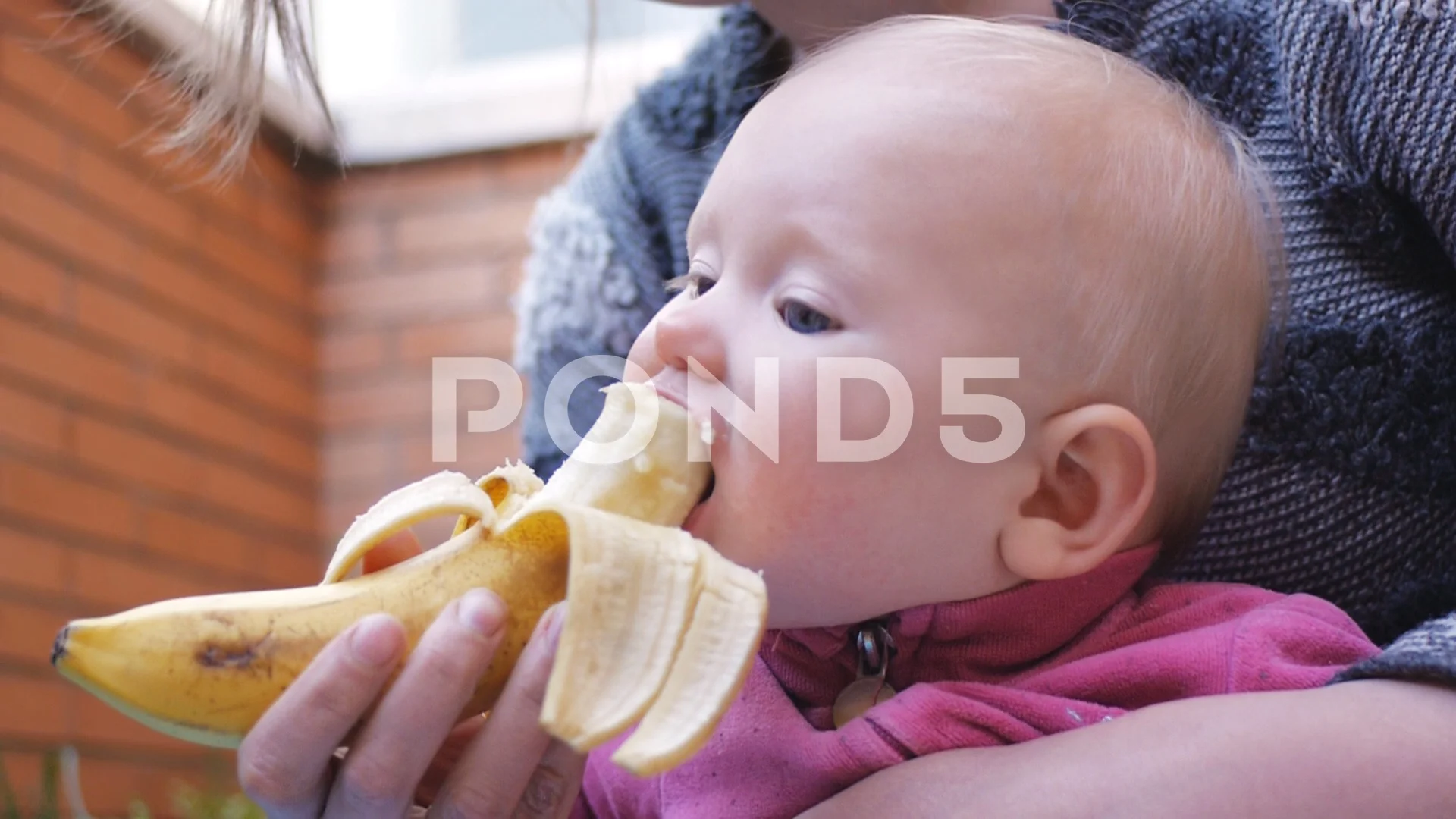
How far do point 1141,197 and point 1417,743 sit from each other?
1.13ft

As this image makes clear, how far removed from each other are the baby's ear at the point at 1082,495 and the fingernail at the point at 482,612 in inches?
12.0

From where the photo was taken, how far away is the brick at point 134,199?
2.58m

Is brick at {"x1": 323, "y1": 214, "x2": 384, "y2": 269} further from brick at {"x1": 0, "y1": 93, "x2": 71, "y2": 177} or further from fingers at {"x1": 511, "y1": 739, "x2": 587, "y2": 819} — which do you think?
fingers at {"x1": 511, "y1": 739, "x2": 587, "y2": 819}

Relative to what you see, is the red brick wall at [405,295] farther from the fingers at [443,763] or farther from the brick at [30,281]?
the fingers at [443,763]

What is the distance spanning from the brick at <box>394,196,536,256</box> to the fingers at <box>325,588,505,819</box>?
2.53 metres

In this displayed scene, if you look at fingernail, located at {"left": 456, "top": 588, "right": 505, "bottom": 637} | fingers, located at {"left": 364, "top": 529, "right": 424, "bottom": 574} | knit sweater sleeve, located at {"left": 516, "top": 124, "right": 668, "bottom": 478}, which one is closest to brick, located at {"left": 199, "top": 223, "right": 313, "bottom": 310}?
knit sweater sleeve, located at {"left": 516, "top": 124, "right": 668, "bottom": 478}

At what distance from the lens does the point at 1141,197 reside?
2.82ft

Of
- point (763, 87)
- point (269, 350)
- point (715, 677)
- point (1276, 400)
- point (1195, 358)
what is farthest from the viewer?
point (269, 350)

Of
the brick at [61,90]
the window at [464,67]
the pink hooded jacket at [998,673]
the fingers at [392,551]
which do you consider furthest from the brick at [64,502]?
the pink hooded jacket at [998,673]

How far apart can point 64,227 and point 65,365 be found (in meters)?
0.25

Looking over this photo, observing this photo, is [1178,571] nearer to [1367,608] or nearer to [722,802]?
[1367,608]

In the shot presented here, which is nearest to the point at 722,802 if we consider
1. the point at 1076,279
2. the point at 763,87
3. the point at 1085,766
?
the point at 1085,766

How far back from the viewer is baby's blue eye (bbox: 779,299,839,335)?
810 millimetres

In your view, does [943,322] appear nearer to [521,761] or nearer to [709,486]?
[709,486]
